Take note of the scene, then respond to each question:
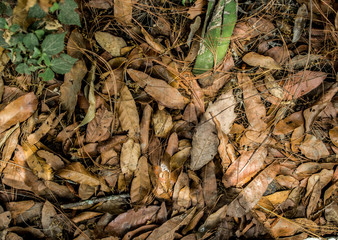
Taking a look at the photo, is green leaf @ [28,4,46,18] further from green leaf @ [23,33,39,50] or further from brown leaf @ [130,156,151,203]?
brown leaf @ [130,156,151,203]

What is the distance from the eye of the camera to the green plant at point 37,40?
57.2 inches

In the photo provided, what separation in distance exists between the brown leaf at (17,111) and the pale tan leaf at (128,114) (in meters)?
0.61

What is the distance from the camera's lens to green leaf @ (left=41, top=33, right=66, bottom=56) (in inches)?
58.3

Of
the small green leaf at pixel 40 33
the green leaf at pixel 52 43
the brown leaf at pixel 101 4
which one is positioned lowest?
the green leaf at pixel 52 43

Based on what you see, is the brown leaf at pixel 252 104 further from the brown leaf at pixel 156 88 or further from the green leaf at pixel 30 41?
the green leaf at pixel 30 41

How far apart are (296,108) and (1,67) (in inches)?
89.1

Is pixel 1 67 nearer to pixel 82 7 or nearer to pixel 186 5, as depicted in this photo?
pixel 82 7

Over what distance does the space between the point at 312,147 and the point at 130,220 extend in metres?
1.52

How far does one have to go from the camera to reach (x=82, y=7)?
5.82 feet

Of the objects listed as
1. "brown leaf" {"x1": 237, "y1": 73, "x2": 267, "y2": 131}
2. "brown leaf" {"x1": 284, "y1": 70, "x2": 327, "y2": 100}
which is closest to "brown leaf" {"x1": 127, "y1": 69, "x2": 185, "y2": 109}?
"brown leaf" {"x1": 237, "y1": 73, "x2": 267, "y2": 131}

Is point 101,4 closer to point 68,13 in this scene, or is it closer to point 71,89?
point 68,13

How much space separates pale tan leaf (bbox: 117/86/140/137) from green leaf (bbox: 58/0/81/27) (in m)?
0.56

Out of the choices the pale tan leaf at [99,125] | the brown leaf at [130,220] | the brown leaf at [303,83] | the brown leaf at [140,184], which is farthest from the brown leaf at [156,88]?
the brown leaf at [303,83]

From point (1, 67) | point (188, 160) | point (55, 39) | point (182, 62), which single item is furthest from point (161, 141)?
point (1, 67)
